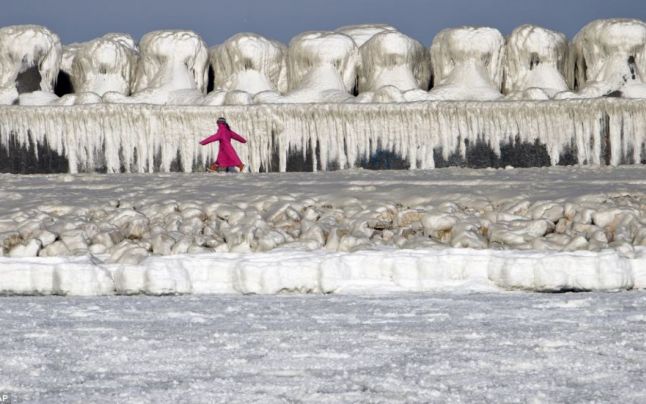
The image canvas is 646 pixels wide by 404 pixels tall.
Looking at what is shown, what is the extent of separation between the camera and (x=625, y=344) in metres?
4.71

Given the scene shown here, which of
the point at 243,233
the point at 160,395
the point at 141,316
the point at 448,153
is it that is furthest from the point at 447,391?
the point at 448,153

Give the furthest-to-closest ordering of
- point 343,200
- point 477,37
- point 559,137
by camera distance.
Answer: point 477,37 → point 559,137 → point 343,200

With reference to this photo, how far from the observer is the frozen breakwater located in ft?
23.6

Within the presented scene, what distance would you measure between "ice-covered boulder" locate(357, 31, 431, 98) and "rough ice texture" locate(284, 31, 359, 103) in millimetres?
171

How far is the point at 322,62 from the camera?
18734mm

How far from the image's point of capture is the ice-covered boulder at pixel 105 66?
63.0 feet

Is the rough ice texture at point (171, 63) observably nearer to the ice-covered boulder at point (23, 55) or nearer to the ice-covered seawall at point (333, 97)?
the ice-covered seawall at point (333, 97)

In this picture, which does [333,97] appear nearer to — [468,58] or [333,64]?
[333,64]

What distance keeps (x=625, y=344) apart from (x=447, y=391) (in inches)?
41.0

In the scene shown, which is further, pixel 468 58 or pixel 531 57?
pixel 531 57

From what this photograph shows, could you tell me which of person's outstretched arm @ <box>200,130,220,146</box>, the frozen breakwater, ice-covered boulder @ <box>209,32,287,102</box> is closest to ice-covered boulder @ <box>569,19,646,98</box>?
ice-covered boulder @ <box>209,32,287,102</box>

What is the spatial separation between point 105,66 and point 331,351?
1514 cm

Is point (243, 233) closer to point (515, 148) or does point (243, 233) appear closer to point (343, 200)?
point (343, 200)

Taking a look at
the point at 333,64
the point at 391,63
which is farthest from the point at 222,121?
the point at 391,63
